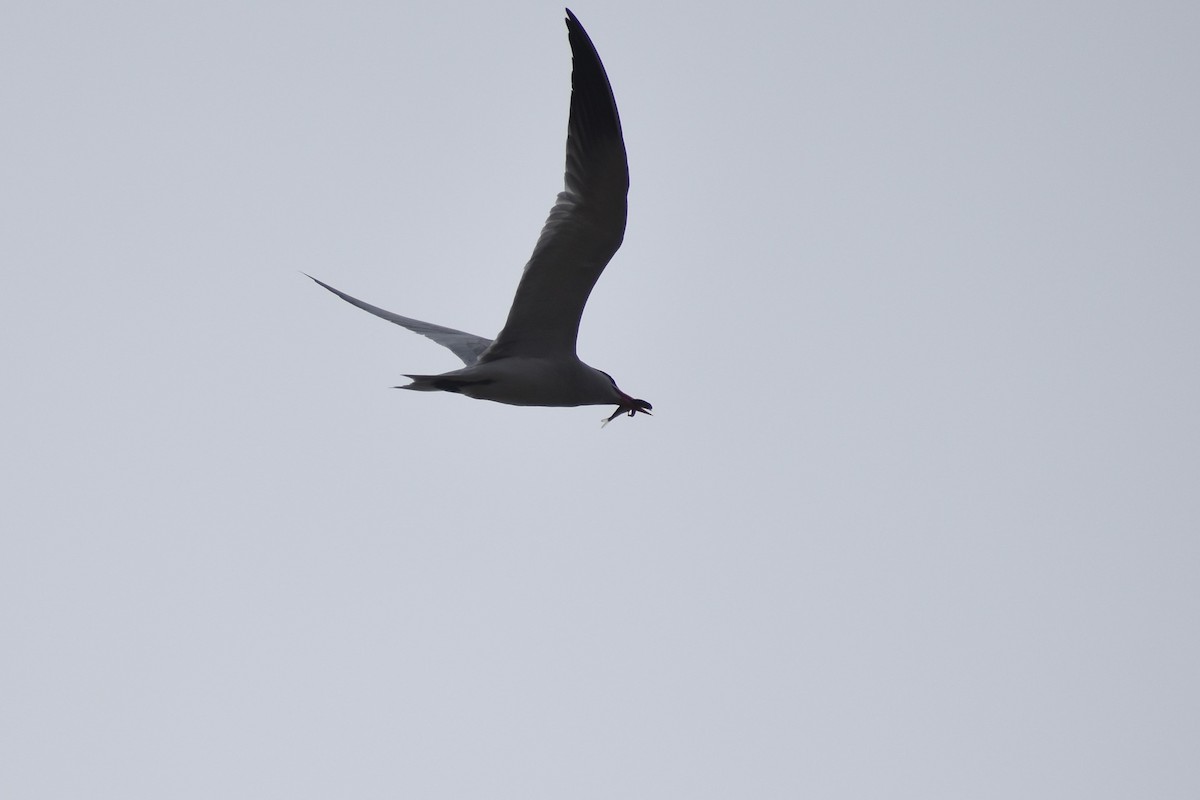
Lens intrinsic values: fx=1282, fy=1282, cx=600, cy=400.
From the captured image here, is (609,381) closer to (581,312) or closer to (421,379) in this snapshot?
(581,312)

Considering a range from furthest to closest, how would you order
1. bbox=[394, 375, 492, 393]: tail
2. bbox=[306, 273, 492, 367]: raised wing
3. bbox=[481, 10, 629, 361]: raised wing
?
bbox=[306, 273, 492, 367]: raised wing
bbox=[394, 375, 492, 393]: tail
bbox=[481, 10, 629, 361]: raised wing

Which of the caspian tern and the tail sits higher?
the caspian tern

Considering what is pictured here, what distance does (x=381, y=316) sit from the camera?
12344 mm

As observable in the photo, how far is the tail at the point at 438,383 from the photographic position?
391 inches

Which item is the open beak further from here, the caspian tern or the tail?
the tail

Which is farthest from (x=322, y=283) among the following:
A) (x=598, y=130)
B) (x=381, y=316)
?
(x=598, y=130)

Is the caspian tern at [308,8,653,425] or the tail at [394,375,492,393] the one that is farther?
the tail at [394,375,492,393]

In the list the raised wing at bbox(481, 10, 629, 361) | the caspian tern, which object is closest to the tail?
the caspian tern

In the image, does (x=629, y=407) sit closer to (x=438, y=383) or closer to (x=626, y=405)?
(x=626, y=405)

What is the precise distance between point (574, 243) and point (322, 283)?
320cm

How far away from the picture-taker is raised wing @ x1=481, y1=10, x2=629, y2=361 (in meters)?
9.55

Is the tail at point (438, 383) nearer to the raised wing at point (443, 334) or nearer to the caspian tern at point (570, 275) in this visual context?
the caspian tern at point (570, 275)

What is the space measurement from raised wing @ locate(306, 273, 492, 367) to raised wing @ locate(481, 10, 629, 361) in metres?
1.25

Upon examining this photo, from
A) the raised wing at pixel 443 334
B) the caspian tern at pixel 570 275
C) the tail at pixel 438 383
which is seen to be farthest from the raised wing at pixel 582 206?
the raised wing at pixel 443 334
